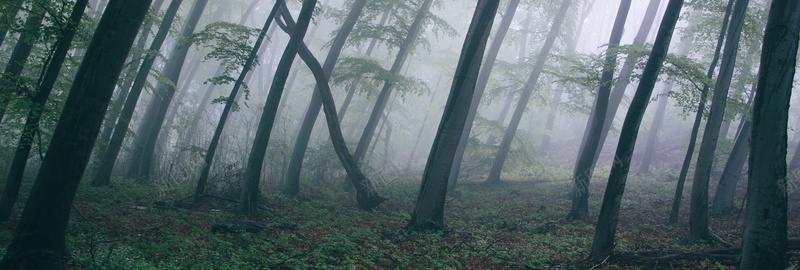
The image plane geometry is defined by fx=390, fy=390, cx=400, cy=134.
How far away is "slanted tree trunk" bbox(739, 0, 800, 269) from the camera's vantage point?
433 centimetres

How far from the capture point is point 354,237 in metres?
7.32

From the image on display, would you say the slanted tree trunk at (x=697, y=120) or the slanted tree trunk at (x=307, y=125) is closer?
the slanted tree trunk at (x=697, y=120)

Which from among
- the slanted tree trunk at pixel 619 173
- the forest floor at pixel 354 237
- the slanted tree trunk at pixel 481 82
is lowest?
the forest floor at pixel 354 237

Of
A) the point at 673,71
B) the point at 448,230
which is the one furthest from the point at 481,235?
the point at 673,71

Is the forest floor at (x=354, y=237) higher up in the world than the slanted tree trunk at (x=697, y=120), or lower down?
lower down

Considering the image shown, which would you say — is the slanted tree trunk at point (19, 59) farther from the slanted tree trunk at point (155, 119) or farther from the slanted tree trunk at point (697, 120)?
the slanted tree trunk at point (697, 120)

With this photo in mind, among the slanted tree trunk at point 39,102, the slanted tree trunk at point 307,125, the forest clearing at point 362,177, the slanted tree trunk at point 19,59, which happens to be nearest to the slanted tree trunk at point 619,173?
the forest clearing at point 362,177

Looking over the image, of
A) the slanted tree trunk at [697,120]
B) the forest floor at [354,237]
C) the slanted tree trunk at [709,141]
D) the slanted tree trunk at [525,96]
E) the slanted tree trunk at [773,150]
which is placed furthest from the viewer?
the slanted tree trunk at [525,96]

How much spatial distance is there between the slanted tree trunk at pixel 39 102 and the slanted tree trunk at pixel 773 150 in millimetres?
8485

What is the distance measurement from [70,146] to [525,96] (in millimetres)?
15981

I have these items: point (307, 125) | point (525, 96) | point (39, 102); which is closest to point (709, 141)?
point (525, 96)

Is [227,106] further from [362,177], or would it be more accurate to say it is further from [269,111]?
[362,177]

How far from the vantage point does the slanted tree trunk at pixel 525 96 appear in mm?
17062

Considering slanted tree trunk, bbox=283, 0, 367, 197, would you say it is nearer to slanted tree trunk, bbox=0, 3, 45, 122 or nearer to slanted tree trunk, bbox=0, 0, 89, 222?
slanted tree trunk, bbox=0, 3, 45, 122
